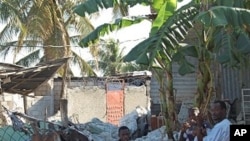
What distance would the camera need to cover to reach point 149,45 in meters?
8.69

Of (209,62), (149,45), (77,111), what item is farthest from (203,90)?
(77,111)

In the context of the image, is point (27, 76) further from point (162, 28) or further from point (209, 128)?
point (209, 128)

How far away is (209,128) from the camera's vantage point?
21.6 ft

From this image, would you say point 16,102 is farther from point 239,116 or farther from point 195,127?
point 195,127

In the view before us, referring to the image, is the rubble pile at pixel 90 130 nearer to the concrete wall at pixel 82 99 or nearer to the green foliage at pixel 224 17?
the green foliage at pixel 224 17

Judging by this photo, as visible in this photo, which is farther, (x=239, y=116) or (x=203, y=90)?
(x=239, y=116)

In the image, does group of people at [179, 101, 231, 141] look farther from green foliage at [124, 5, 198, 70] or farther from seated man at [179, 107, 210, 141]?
green foliage at [124, 5, 198, 70]

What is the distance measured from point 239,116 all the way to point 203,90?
2788 mm

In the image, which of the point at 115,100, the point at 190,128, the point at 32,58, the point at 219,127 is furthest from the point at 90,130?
Answer: the point at 32,58

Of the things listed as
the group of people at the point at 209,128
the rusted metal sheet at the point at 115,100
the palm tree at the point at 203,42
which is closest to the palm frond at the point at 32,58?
the rusted metal sheet at the point at 115,100

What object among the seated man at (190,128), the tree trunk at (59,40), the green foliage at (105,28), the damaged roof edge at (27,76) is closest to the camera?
the seated man at (190,128)

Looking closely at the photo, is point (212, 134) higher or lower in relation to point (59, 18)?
lower

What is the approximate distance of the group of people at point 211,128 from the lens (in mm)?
5719

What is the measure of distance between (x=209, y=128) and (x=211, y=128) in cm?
9
